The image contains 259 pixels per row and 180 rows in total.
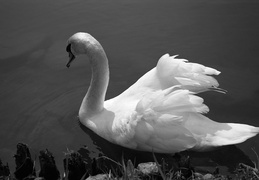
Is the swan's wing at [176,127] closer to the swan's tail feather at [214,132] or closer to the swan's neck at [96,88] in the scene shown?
the swan's tail feather at [214,132]

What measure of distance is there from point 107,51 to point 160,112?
286 cm

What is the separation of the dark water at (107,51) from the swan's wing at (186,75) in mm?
750

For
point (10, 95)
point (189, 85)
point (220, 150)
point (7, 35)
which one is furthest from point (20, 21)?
point (220, 150)

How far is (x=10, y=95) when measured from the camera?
7621 mm

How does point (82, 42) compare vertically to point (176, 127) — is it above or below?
above

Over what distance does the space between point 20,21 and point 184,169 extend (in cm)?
535

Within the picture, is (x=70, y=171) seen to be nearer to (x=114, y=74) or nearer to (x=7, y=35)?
(x=114, y=74)

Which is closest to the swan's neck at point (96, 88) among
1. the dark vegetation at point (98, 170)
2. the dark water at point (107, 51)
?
the dark water at point (107, 51)

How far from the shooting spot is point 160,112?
19.0ft

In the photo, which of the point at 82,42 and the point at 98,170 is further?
the point at 82,42

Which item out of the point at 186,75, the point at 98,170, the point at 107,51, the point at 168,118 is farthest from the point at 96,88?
the point at 107,51

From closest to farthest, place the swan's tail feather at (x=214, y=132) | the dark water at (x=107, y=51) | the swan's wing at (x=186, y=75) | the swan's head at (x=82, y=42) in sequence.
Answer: the swan's tail feather at (x=214, y=132) < the swan's wing at (x=186, y=75) < the swan's head at (x=82, y=42) < the dark water at (x=107, y=51)

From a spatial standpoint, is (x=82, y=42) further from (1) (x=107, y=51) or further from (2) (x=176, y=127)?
(1) (x=107, y=51)

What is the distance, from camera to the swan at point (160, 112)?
577 centimetres
